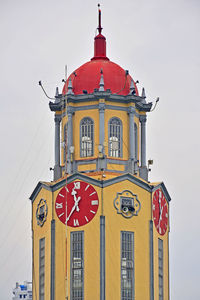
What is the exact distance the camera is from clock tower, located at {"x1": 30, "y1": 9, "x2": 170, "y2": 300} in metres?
77.2

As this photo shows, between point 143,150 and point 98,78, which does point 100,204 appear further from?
point 98,78

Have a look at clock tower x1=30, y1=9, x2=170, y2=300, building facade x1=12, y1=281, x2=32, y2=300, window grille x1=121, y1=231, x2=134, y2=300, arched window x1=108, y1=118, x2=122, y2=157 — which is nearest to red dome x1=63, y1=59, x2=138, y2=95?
clock tower x1=30, y1=9, x2=170, y2=300

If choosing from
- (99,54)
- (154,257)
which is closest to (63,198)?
(154,257)

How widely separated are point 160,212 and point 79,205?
717 centimetres

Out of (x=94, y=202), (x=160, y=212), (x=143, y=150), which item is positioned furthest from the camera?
(x=143, y=150)

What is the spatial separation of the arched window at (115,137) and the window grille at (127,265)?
6.76 metres

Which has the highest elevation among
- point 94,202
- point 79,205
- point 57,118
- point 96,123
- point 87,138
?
point 57,118

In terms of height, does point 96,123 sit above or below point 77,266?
above

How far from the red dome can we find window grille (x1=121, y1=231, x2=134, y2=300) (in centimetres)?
1201

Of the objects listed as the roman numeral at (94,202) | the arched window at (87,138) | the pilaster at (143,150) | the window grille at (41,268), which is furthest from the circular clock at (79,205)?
the pilaster at (143,150)

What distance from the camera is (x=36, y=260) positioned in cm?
8081

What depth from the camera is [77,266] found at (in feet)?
253

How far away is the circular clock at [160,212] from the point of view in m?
80.5

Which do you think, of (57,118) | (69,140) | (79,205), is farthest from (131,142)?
(79,205)
